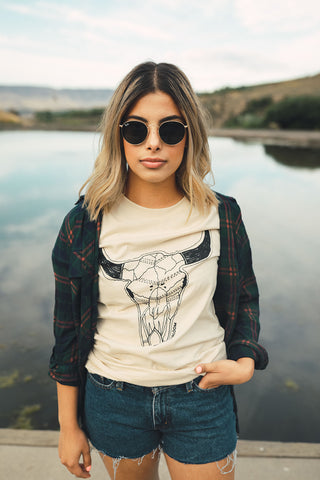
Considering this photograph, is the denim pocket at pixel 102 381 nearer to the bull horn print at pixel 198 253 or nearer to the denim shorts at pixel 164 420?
the denim shorts at pixel 164 420

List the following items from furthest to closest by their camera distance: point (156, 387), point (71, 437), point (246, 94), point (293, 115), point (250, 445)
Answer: point (246, 94) < point (293, 115) < point (250, 445) < point (71, 437) < point (156, 387)

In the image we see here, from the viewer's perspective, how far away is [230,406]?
1.12 m

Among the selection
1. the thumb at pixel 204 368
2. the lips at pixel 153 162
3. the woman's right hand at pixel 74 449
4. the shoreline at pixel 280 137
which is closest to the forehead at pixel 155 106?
the lips at pixel 153 162

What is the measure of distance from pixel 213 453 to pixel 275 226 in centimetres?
585

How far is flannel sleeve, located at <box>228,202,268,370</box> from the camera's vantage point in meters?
1.13

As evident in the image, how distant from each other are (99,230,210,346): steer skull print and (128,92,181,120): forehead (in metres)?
0.42

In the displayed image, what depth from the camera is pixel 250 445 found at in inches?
76.9

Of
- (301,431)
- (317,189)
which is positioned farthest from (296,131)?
(301,431)

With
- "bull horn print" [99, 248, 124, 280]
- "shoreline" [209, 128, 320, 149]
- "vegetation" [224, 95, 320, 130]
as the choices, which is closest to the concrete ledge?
"bull horn print" [99, 248, 124, 280]

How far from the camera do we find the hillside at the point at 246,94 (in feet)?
104

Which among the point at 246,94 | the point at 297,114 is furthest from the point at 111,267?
the point at 246,94

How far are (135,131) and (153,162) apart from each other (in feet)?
0.35

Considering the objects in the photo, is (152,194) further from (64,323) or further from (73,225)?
(64,323)

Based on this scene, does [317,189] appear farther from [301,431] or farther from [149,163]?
[149,163]
